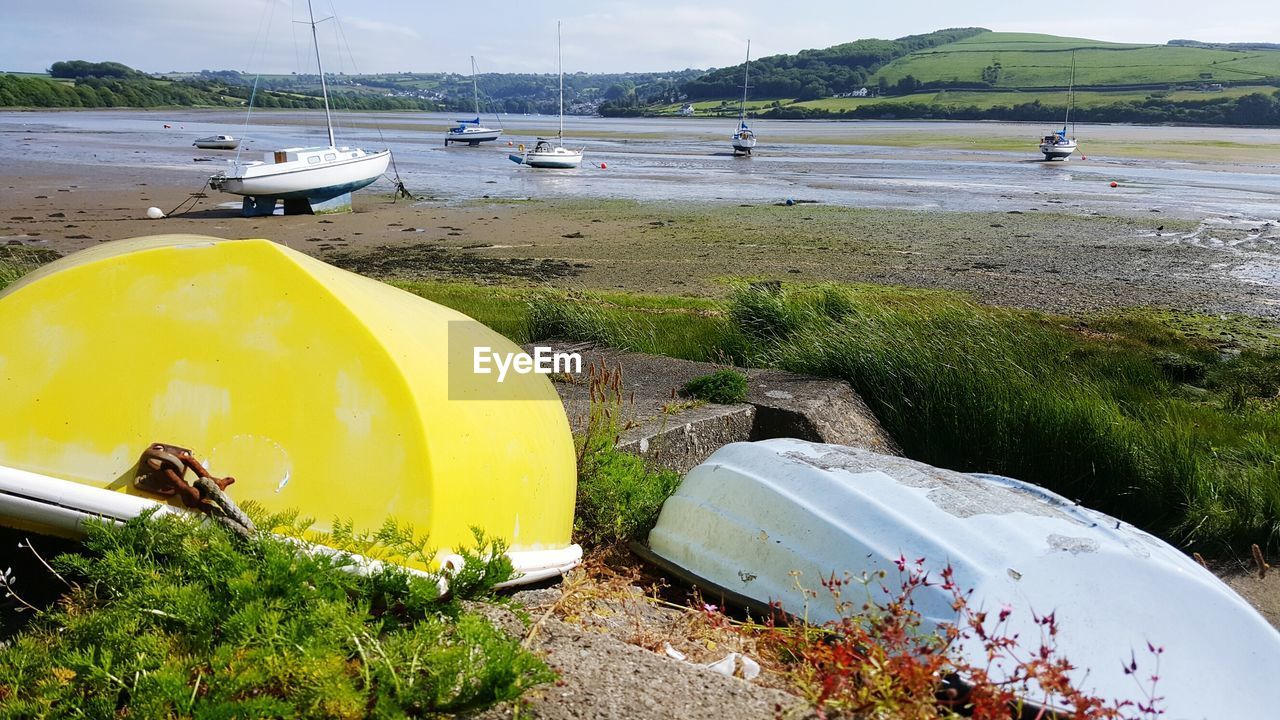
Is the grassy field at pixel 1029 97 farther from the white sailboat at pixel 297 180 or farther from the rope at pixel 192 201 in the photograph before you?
the rope at pixel 192 201

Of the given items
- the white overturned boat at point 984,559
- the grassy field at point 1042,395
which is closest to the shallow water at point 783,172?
the grassy field at point 1042,395

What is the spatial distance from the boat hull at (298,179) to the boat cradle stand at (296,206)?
0.10 metres

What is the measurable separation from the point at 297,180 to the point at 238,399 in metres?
22.7

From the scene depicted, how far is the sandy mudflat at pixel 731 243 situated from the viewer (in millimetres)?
14359

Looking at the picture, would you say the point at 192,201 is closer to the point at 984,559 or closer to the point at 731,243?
the point at 731,243

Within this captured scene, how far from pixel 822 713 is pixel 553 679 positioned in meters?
0.69

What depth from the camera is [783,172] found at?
130 ft

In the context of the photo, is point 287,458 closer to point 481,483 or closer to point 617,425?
point 481,483

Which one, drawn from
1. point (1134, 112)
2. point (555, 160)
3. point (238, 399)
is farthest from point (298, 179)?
point (1134, 112)

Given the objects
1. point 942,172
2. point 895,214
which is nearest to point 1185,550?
point 895,214

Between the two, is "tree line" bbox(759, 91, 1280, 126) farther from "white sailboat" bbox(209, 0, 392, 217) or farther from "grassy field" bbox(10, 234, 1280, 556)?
"grassy field" bbox(10, 234, 1280, 556)

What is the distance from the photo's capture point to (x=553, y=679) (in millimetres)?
2334

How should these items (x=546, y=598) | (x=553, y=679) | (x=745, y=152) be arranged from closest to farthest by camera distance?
(x=553, y=679) < (x=546, y=598) < (x=745, y=152)

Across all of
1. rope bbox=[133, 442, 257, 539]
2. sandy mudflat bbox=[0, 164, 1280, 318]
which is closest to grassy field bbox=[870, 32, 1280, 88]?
sandy mudflat bbox=[0, 164, 1280, 318]
